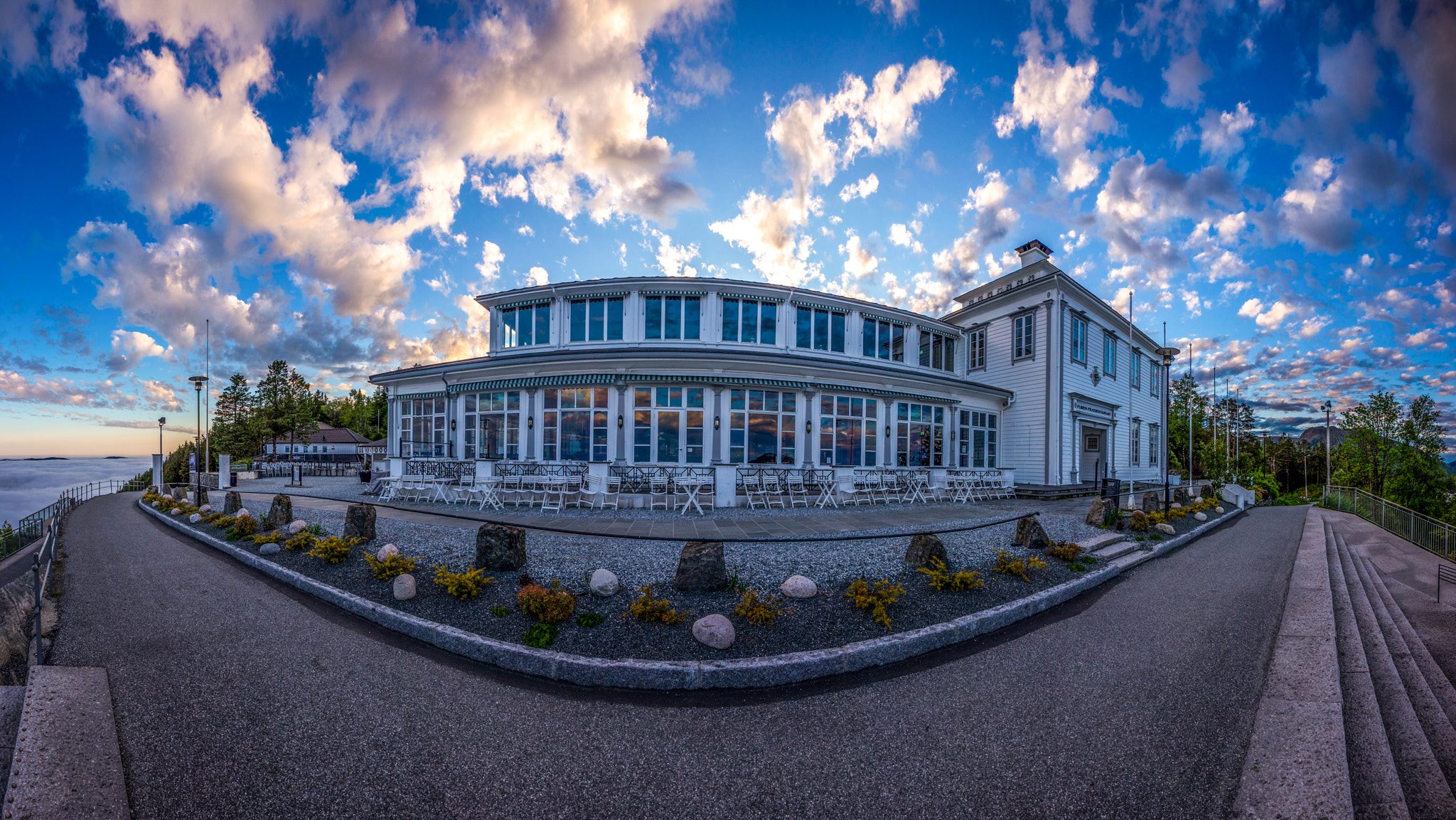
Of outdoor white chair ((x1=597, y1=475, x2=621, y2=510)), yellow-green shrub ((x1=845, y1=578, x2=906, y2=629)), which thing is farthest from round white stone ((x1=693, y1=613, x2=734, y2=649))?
outdoor white chair ((x1=597, y1=475, x2=621, y2=510))

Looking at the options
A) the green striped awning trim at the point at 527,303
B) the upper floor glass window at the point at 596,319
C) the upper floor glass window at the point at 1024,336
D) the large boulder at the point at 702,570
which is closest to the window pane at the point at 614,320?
the upper floor glass window at the point at 596,319

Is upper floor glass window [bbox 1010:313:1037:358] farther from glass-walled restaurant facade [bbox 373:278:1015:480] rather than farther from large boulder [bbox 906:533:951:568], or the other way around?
large boulder [bbox 906:533:951:568]

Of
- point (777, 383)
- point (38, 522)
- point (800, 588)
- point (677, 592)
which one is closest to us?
point (800, 588)

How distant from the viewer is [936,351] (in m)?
23.2

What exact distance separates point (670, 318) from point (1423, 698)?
715 inches

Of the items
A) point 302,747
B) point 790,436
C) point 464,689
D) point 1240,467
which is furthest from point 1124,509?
point 1240,467

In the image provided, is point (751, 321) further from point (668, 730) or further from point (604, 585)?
point (668, 730)

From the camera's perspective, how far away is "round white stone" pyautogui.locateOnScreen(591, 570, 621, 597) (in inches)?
218

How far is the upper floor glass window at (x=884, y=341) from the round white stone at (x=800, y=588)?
A: 17017 millimetres

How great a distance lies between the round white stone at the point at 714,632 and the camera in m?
4.51

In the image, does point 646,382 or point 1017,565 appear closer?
point 1017,565

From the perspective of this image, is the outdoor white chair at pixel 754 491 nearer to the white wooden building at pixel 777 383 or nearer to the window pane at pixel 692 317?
the white wooden building at pixel 777 383

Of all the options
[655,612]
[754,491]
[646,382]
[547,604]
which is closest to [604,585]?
[547,604]

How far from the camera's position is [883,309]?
70.1ft
